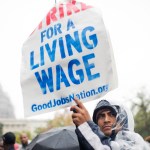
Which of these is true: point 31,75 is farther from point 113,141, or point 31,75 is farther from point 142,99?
point 142,99

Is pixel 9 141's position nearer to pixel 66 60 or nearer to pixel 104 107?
pixel 66 60

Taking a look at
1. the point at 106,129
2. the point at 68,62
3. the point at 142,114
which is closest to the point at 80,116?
the point at 106,129

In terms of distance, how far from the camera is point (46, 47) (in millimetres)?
3771

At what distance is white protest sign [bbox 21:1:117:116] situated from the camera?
3469mm

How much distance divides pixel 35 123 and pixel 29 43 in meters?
116

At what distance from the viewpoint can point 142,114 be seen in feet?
134

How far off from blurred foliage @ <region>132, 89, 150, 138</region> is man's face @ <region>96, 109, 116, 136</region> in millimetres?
36431

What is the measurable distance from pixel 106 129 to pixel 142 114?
126 feet

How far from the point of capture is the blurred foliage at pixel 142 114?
39625 mm

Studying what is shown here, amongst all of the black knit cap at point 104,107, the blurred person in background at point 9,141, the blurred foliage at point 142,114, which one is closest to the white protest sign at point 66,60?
the black knit cap at point 104,107

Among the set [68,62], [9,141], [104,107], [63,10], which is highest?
[63,10]

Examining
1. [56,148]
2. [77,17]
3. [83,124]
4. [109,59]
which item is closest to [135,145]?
[83,124]

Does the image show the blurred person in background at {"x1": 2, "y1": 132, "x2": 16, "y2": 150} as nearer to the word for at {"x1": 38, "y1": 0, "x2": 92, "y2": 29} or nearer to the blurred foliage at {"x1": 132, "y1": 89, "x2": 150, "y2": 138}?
the word for at {"x1": 38, "y1": 0, "x2": 92, "y2": 29}

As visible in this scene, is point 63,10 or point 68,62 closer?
point 68,62
